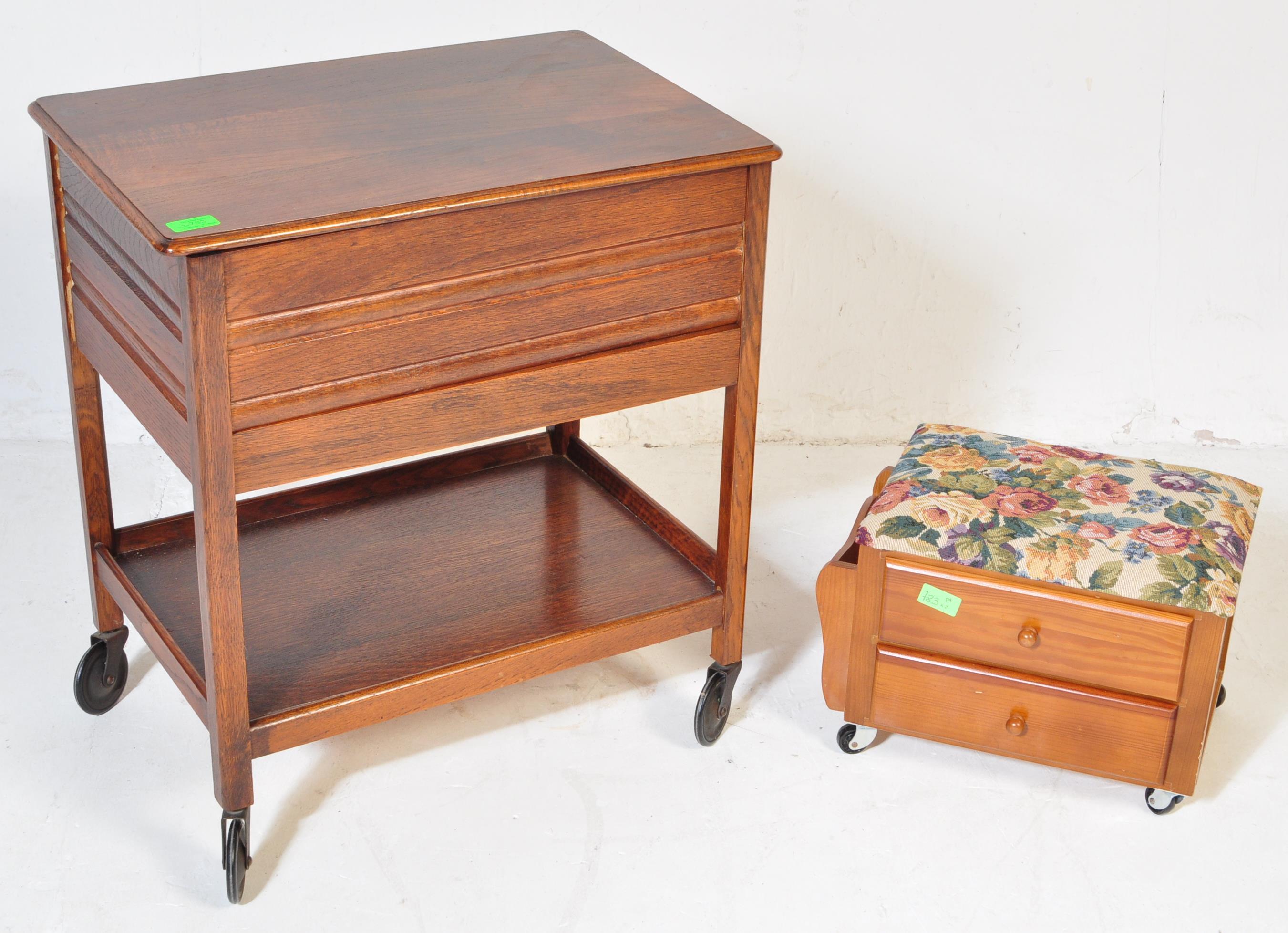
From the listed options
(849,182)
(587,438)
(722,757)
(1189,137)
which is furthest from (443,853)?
(1189,137)

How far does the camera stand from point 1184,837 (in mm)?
2482

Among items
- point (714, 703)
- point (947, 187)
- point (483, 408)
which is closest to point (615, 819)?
point (714, 703)

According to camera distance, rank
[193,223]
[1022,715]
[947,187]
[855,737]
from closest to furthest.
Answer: [193,223]
[1022,715]
[855,737]
[947,187]

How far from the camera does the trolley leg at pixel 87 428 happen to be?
7.74ft

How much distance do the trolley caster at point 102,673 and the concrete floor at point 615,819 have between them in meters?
0.03

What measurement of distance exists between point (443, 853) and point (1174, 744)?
1204 millimetres

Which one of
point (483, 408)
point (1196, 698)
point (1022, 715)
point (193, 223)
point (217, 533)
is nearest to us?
point (193, 223)

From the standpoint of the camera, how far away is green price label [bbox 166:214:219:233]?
1.86 metres

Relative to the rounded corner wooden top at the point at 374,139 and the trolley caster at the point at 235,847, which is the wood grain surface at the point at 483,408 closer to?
the rounded corner wooden top at the point at 374,139

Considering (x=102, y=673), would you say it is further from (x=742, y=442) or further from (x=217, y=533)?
(x=742, y=442)

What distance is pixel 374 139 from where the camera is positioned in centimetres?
221

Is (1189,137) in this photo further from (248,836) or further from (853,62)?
(248,836)

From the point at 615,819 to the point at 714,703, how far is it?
0.95ft

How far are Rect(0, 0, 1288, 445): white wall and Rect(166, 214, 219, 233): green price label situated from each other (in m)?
1.47
